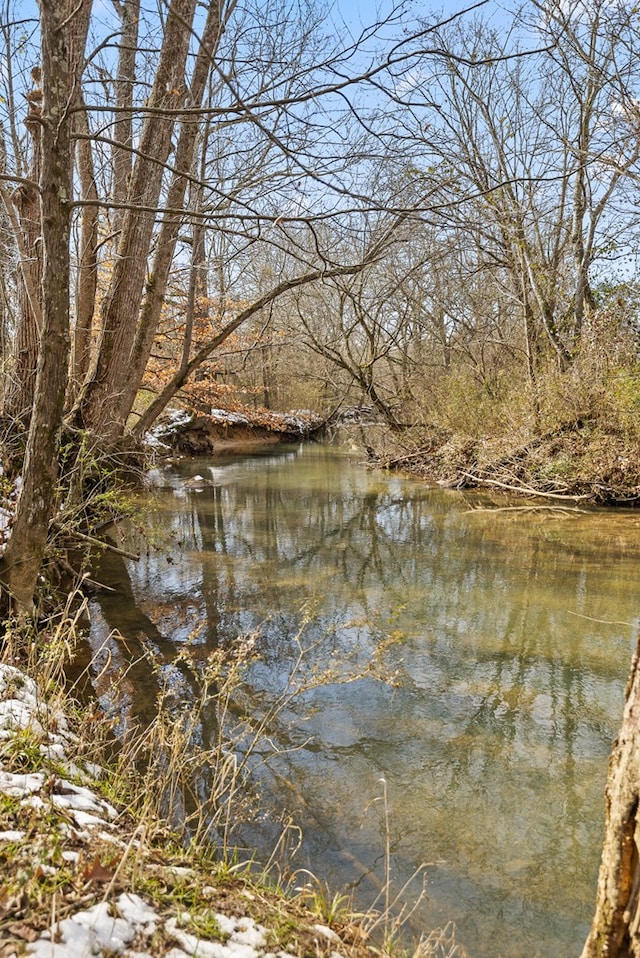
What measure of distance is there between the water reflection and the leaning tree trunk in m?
1.10

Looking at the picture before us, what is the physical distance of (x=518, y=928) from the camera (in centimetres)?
262

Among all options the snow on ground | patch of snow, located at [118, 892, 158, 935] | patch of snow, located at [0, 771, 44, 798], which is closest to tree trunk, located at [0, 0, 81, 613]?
the snow on ground

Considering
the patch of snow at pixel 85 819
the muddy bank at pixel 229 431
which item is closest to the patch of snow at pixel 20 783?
the patch of snow at pixel 85 819

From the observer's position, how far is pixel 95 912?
69.7 inches

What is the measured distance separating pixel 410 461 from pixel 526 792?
1550 cm

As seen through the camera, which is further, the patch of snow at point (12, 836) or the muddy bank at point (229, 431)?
the muddy bank at point (229, 431)

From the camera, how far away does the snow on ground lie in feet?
5.44

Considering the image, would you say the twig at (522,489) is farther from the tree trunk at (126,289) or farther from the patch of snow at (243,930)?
the patch of snow at (243,930)

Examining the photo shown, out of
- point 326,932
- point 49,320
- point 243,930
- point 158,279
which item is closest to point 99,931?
point 243,930

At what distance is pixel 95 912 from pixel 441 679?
3.60 m

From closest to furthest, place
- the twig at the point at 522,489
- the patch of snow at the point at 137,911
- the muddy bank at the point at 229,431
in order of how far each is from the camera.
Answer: the patch of snow at the point at 137,911 < the twig at the point at 522,489 < the muddy bank at the point at 229,431

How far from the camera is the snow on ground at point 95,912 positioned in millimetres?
1657

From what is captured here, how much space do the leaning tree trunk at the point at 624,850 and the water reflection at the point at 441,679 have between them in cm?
110

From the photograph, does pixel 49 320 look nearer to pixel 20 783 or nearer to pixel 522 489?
pixel 20 783
